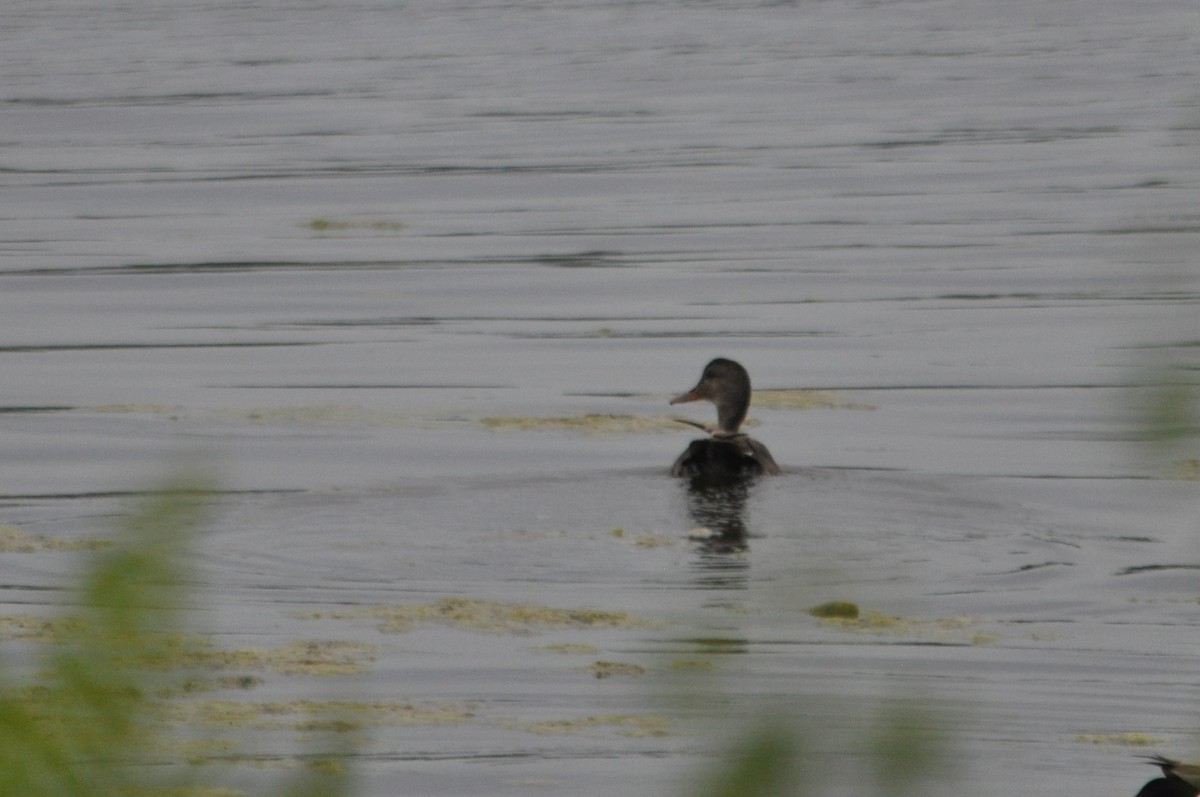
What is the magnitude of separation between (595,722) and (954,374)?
6.85 meters

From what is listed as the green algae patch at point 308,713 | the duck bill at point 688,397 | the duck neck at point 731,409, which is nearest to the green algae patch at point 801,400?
the duck bill at point 688,397

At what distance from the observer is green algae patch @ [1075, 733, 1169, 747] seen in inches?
221

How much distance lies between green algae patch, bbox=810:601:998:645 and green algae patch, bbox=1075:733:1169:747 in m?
1.11

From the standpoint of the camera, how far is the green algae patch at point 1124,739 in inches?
221

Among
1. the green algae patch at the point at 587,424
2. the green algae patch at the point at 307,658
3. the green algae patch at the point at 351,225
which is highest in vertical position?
the green algae patch at the point at 351,225

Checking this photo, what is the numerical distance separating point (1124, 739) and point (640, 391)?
6.77 meters

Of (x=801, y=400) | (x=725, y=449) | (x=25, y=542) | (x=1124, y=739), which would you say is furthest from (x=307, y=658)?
(x=801, y=400)

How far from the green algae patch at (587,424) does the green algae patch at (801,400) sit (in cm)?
63

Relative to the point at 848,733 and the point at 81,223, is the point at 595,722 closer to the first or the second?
the point at 848,733

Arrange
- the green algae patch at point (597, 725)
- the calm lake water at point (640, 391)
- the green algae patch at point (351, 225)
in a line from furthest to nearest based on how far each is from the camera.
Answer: the green algae patch at point (351, 225), the green algae patch at point (597, 725), the calm lake water at point (640, 391)

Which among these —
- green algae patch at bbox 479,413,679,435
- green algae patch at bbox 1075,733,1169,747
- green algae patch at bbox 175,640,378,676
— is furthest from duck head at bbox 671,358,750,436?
green algae patch at bbox 1075,733,1169,747

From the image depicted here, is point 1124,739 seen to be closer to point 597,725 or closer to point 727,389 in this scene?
point 597,725

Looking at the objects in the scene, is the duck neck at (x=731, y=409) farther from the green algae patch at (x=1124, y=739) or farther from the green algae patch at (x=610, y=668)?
the green algae patch at (x=1124, y=739)

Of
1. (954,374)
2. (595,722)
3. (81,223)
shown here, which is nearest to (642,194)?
(81,223)
